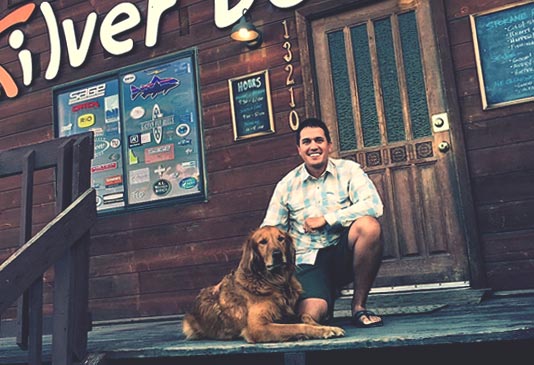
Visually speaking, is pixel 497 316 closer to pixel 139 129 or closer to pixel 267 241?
pixel 267 241

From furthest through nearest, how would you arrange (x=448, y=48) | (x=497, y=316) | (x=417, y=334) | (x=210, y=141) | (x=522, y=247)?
(x=210, y=141), (x=448, y=48), (x=522, y=247), (x=497, y=316), (x=417, y=334)

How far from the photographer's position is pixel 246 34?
540cm

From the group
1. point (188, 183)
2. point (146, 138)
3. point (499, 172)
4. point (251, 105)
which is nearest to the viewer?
point (499, 172)

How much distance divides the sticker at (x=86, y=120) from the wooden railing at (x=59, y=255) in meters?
2.66

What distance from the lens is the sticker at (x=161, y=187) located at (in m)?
5.84

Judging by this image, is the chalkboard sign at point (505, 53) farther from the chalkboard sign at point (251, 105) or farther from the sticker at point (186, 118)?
the sticker at point (186, 118)

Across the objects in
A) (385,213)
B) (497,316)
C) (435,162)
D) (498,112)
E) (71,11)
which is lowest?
(497,316)

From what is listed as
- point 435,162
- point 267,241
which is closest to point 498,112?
point 435,162

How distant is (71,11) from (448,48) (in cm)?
418

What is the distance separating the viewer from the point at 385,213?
488 cm

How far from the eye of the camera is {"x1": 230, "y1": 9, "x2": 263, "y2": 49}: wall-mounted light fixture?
5.35 m

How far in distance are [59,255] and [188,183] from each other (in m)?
2.53

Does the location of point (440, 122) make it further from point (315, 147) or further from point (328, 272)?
point (328, 272)

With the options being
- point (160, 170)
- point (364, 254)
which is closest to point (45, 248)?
point (364, 254)
